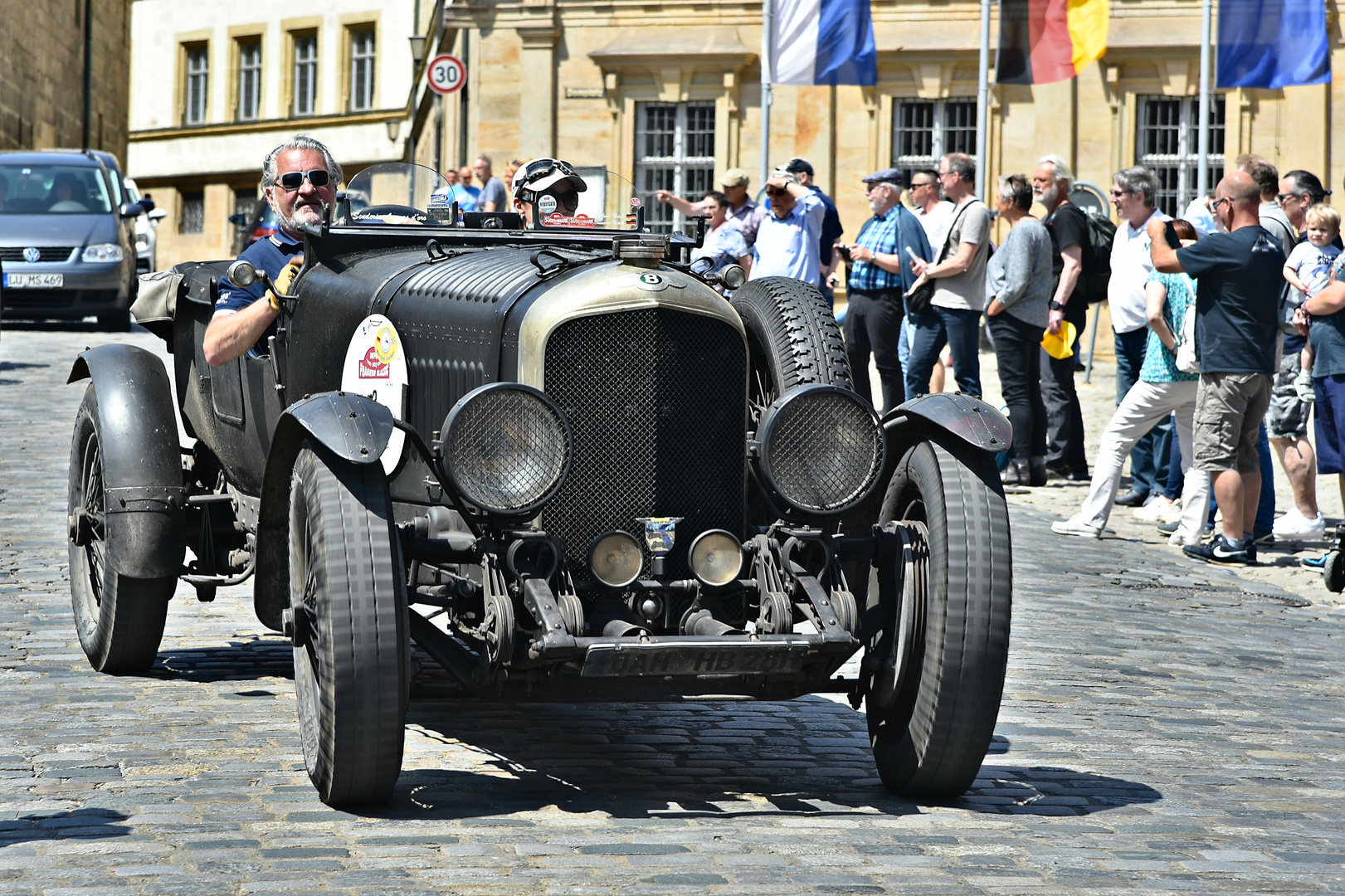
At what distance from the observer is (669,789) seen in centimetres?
539

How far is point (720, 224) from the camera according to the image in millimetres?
15047

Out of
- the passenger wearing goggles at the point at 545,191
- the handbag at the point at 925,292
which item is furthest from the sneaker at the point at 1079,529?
the passenger wearing goggles at the point at 545,191

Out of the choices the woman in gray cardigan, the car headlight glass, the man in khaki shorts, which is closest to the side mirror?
the man in khaki shorts

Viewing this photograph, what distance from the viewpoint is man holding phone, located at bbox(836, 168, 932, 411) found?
43.3 ft

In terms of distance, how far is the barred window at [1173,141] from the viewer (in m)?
29.1

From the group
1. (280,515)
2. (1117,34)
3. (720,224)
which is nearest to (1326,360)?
(720,224)

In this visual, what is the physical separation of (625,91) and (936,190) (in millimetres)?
17757

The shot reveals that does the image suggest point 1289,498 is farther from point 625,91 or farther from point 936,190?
point 625,91

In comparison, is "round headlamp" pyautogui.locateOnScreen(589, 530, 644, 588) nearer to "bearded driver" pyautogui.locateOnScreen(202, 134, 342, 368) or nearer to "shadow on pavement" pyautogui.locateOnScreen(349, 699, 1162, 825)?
"shadow on pavement" pyautogui.locateOnScreen(349, 699, 1162, 825)

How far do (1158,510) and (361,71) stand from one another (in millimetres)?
42918

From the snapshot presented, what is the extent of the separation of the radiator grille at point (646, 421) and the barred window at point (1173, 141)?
81.8 feet

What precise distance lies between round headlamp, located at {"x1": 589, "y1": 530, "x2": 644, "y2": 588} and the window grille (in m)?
51.9

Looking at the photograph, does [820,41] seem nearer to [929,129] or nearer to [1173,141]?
[929,129]

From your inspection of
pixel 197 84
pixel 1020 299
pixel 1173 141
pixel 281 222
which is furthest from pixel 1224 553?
pixel 197 84
